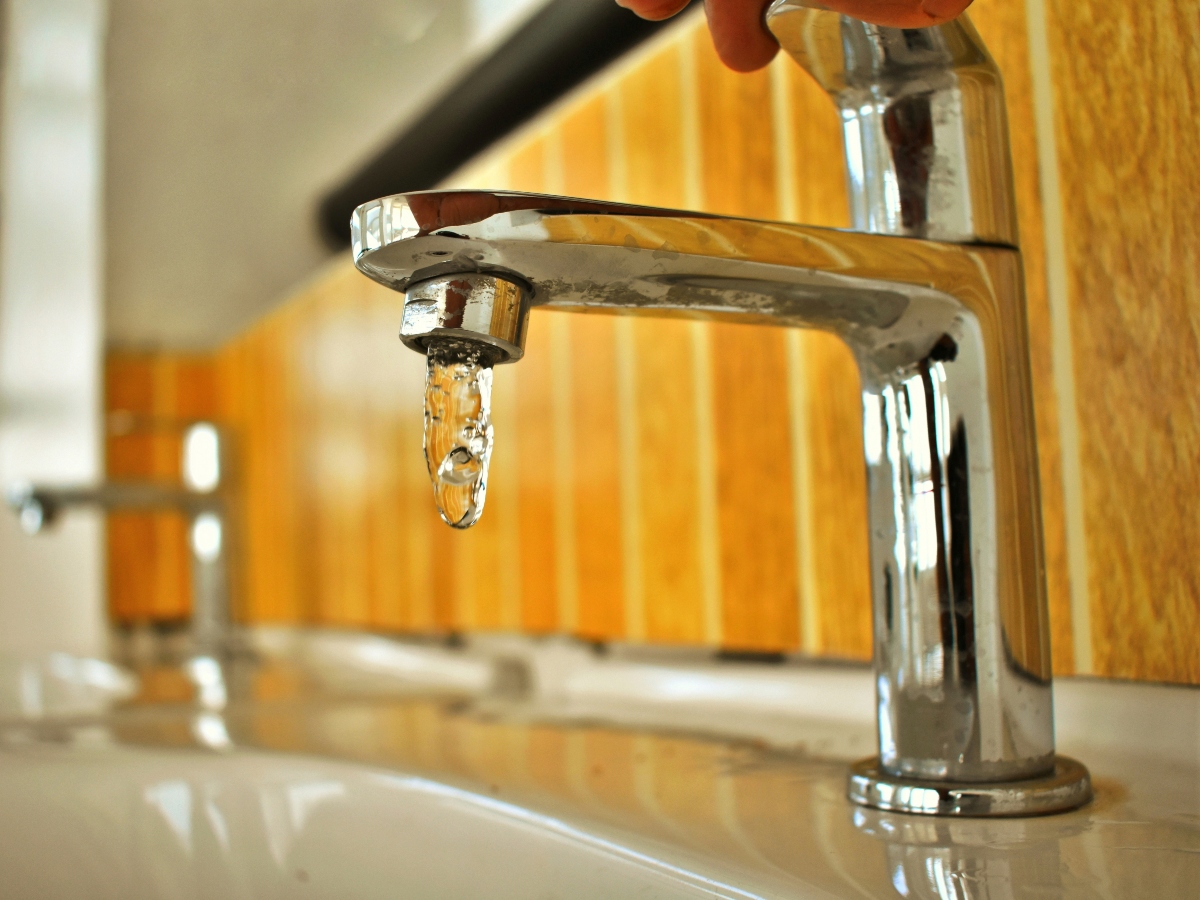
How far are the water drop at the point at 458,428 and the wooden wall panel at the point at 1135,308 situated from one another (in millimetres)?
214

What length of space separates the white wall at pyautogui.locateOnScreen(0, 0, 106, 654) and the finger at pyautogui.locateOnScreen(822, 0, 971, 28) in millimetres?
963

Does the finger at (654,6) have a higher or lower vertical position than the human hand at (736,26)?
higher

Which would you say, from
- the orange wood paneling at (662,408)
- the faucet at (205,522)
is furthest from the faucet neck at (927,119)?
the faucet at (205,522)

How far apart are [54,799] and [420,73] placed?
535 mm

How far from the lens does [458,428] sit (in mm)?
232

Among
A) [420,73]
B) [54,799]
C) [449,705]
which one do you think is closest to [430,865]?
[54,799]

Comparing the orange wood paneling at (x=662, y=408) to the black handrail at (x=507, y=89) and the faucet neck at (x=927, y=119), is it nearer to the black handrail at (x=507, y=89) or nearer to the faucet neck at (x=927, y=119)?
the black handrail at (x=507, y=89)

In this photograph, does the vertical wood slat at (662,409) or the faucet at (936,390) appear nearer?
the faucet at (936,390)

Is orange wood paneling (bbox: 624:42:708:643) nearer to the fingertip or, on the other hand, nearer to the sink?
the sink

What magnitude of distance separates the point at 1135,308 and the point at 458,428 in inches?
8.8

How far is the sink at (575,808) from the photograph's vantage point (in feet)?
0.84

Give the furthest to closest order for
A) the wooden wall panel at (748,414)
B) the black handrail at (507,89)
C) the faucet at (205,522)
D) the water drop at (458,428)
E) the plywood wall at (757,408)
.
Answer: the faucet at (205,522) < the black handrail at (507,89) < the wooden wall panel at (748,414) < the plywood wall at (757,408) < the water drop at (458,428)

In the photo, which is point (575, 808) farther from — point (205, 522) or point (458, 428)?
point (205, 522)

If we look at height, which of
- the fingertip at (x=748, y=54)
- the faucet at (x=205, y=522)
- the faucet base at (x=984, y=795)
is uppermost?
the fingertip at (x=748, y=54)
